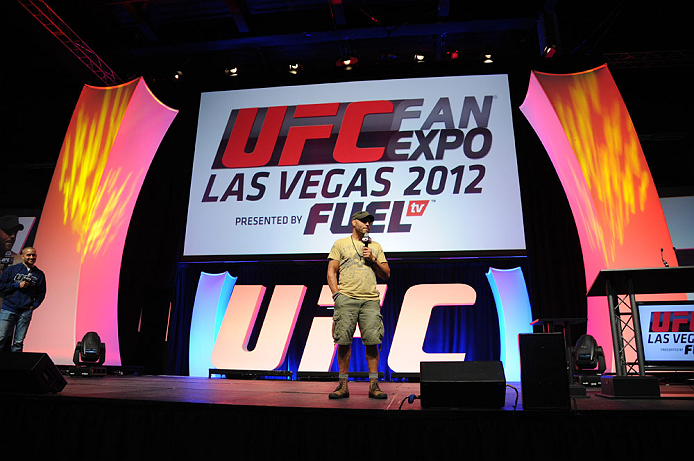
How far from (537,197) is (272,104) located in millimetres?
4468

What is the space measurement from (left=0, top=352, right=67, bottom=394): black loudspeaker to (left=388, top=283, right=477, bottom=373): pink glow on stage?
14.6 feet

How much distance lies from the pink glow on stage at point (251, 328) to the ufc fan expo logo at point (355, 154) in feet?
3.75

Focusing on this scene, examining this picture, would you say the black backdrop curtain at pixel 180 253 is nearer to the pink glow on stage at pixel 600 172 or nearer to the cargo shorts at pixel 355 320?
the pink glow on stage at pixel 600 172

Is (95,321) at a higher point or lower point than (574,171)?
lower

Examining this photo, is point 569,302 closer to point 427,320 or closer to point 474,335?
point 474,335

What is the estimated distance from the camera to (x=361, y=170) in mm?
7211

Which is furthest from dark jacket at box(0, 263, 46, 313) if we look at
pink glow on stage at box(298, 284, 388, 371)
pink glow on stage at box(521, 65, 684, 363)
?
pink glow on stage at box(521, 65, 684, 363)

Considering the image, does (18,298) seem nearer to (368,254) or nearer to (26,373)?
(26,373)

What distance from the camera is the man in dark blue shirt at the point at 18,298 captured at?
18.2 feet

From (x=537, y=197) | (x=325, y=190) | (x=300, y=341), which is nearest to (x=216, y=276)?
(x=300, y=341)

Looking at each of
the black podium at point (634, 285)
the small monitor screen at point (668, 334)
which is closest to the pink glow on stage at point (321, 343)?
the black podium at point (634, 285)

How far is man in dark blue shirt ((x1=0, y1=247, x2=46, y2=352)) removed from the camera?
5562 millimetres

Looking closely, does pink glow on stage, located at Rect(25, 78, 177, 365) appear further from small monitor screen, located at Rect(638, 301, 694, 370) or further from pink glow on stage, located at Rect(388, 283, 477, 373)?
small monitor screen, located at Rect(638, 301, 694, 370)

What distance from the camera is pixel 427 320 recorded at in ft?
22.6
